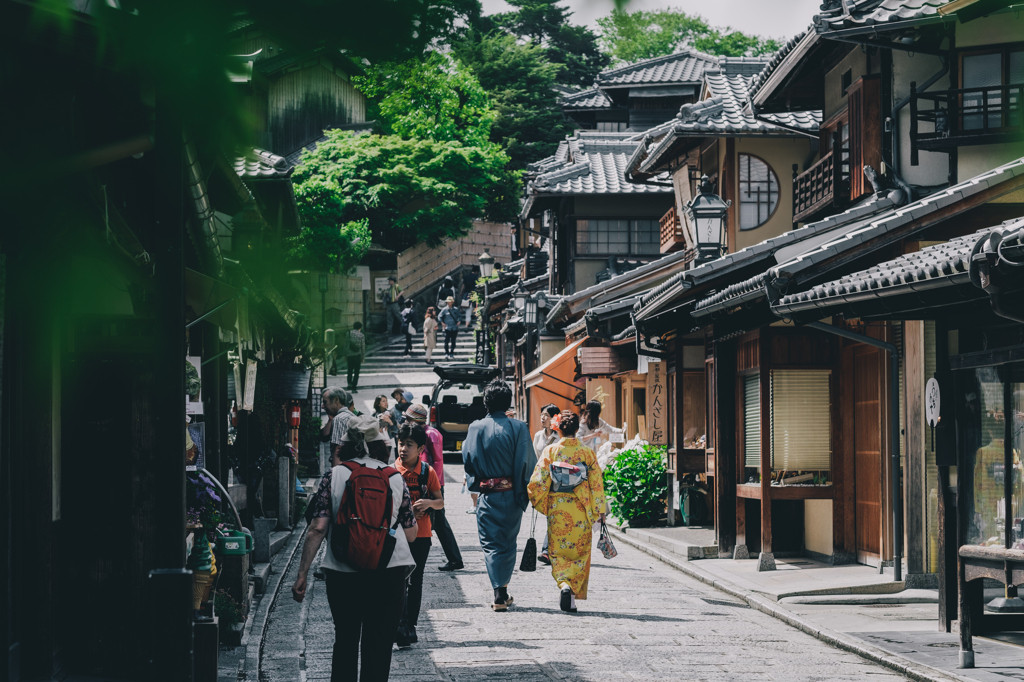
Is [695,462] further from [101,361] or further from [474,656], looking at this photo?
[101,361]

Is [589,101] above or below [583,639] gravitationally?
above

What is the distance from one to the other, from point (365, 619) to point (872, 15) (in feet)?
30.4

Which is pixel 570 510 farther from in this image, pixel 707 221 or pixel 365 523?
pixel 707 221

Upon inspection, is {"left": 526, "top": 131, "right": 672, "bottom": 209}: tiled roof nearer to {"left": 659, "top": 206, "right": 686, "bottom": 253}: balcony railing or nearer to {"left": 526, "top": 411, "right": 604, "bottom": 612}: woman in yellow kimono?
{"left": 659, "top": 206, "right": 686, "bottom": 253}: balcony railing

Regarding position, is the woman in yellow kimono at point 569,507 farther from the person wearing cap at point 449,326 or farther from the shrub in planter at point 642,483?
the person wearing cap at point 449,326

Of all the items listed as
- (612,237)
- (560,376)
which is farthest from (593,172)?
(560,376)

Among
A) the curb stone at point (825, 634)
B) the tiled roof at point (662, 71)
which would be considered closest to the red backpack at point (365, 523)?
the curb stone at point (825, 634)

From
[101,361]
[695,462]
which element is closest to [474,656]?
[101,361]

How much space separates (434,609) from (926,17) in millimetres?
7833

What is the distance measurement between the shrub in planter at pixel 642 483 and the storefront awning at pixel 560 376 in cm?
1027

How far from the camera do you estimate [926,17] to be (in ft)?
43.4

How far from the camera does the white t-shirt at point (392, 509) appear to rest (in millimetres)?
7441

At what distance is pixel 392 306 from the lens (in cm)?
5509

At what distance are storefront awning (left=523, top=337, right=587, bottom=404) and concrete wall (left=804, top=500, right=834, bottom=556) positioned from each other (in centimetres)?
1503
